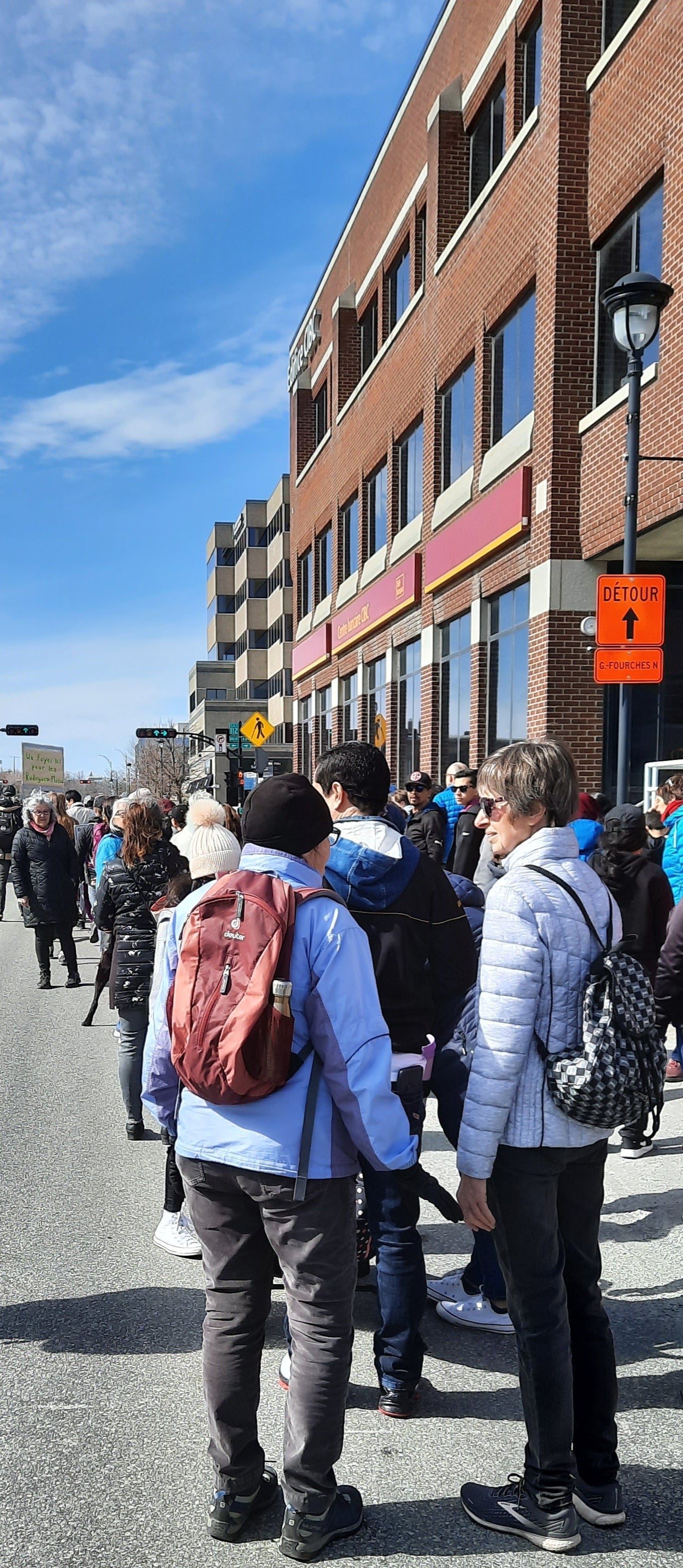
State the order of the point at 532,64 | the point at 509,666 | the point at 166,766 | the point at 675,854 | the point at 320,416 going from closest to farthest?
the point at 675,854 < the point at 532,64 < the point at 509,666 < the point at 320,416 < the point at 166,766

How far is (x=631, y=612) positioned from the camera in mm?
8969

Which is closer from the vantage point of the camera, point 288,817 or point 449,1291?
point 288,817

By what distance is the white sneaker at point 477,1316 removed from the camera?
4.29 metres

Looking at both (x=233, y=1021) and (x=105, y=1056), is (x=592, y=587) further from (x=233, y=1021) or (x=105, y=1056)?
(x=233, y=1021)

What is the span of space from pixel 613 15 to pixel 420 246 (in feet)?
26.6

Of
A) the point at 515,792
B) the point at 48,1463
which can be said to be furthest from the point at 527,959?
the point at 48,1463

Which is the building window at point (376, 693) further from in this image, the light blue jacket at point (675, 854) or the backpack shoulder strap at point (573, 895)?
the backpack shoulder strap at point (573, 895)

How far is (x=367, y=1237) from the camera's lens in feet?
15.3

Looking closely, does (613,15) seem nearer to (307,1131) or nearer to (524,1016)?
(524,1016)

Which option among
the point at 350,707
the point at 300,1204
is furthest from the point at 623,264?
the point at 350,707

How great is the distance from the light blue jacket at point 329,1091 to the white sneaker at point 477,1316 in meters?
1.81

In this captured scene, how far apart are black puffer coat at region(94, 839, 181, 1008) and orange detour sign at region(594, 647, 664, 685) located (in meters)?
3.86

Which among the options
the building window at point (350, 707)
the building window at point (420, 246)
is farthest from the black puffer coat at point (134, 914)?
the building window at point (350, 707)

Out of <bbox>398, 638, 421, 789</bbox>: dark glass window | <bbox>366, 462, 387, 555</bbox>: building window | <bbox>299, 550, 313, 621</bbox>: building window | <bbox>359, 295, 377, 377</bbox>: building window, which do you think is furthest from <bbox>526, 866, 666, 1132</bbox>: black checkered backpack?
<bbox>299, 550, 313, 621</bbox>: building window
